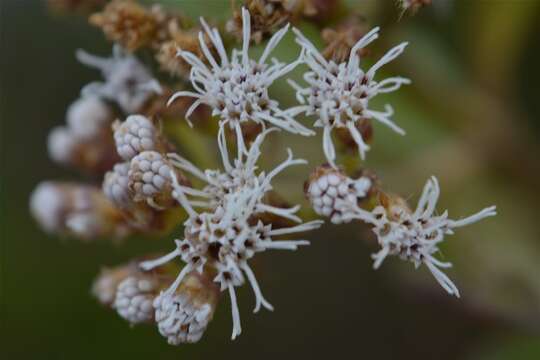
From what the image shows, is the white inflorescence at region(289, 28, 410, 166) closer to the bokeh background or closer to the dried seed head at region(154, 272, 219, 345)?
the dried seed head at region(154, 272, 219, 345)

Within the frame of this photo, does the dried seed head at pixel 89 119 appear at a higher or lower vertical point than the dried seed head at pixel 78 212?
higher

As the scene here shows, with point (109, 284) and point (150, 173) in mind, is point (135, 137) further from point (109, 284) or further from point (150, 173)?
point (109, 284)

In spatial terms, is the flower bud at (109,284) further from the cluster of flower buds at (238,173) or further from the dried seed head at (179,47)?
the dried seed head at (179,47)

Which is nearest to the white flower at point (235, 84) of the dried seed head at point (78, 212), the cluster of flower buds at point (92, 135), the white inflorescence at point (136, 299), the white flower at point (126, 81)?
the white flower at point (126, 81)

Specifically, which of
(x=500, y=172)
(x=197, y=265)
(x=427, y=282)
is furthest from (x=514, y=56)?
(x=197, y=265)

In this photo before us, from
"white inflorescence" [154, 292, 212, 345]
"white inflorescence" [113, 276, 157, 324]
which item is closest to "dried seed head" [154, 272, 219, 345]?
"white inflorescence" [154, 292, 212, 345]

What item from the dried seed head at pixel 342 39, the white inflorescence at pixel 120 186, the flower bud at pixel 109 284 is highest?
the dried seed head at pixel 342 39

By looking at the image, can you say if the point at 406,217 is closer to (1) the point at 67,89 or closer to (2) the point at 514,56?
(2) the point at 514,56
